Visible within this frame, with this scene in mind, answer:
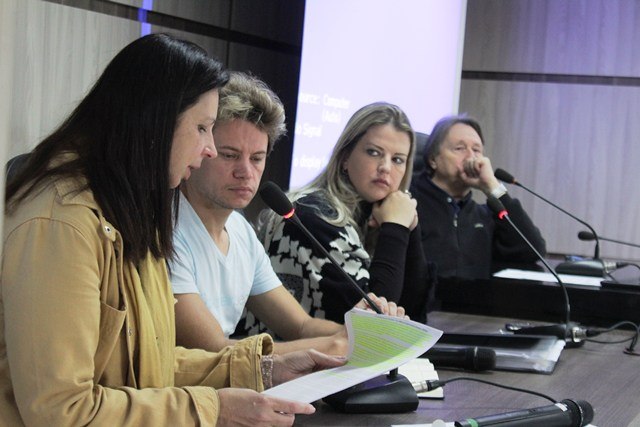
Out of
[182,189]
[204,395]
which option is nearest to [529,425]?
[204,395]

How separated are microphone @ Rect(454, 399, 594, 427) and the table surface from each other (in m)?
0.08

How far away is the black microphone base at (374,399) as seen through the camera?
1.49m

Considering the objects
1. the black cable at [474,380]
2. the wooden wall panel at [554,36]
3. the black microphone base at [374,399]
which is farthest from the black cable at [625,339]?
the wooden wall panel at [554,36]

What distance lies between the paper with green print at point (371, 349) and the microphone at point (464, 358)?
340 mm

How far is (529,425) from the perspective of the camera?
54.9 inches

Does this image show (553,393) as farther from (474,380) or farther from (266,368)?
(266,368)

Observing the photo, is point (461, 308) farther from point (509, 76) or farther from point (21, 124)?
point (509, 76)

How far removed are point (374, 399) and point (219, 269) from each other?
592mm

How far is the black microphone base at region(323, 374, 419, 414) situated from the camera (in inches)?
58.6

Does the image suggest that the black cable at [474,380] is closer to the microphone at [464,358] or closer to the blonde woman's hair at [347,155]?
the microphone at [464,358]

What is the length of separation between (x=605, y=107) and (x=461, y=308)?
9.36 ft

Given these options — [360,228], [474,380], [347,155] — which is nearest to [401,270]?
[360,228]

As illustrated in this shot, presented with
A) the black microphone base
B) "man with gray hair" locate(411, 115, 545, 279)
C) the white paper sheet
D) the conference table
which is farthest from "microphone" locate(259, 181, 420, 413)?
"man with gray hair" locate(411, 115, 545, 279)

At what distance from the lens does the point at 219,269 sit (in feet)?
6.49
